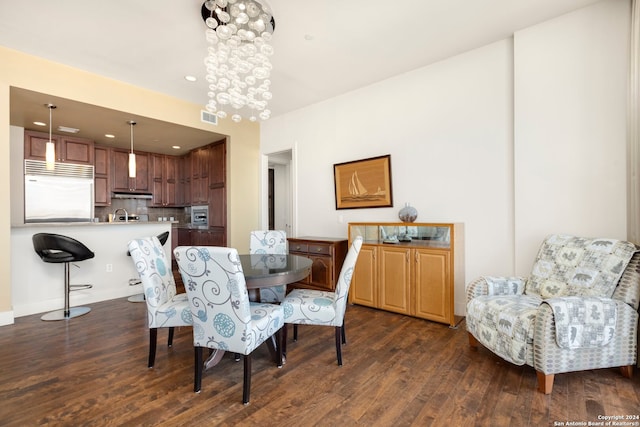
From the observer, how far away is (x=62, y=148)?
17.4 feet

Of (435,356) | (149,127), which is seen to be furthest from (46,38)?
(435,356)

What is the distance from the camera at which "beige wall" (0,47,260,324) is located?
307 centimetres

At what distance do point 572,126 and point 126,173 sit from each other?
7.29 metres

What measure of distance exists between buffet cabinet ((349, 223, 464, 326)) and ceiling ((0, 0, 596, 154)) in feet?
6.22

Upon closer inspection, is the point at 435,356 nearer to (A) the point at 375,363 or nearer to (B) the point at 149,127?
(A) the point at 375,363

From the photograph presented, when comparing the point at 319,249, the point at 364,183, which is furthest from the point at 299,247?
the point at 364,183

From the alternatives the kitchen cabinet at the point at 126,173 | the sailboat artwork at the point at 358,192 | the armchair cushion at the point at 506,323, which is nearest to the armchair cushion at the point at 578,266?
the armchair cushion at the point at 506,323

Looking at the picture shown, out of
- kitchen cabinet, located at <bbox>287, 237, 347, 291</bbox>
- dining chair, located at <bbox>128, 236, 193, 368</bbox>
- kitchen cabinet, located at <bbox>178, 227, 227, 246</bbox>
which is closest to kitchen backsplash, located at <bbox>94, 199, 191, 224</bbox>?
kitchen cabinet, located at <bbox>178, 227, 227, 246</bbox>

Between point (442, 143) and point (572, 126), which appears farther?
point (442, 143)

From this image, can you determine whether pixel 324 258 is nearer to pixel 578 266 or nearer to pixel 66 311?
pixel 578 266

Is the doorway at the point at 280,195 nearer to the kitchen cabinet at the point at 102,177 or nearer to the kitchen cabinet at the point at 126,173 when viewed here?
the kitchen cabinet at the point at 126,173

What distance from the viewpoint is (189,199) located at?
6.56 m

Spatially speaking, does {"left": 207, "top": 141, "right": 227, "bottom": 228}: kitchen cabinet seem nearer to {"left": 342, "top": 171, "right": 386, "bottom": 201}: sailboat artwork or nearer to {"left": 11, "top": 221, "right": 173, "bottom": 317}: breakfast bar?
{"left": 11, "top": 221, "right": 173, "bottom": 317}: breakfast bar

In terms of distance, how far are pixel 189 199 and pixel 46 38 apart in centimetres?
397
